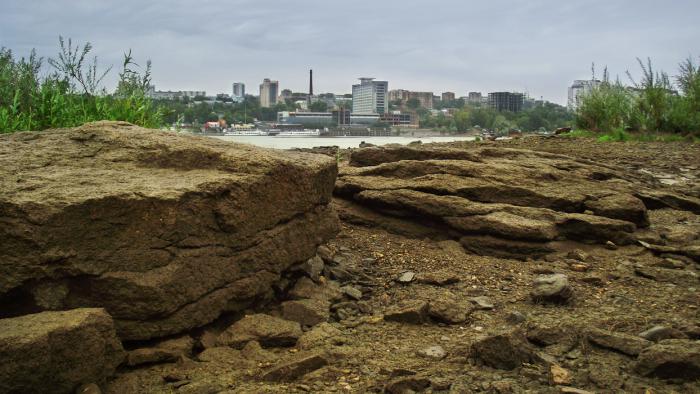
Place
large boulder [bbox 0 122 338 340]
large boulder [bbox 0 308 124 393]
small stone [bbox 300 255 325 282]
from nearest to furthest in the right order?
1. large boulder [bbox 0 308 124 393]
2. large boulder [bbox 0 122 338 340]
3. small stone [bbox 300 255 325 282]

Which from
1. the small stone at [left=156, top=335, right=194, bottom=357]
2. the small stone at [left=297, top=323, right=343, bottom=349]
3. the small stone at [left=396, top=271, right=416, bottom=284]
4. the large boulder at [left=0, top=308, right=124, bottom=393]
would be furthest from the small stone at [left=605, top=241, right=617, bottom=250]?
the large boulder at [left=0, top=308, right=124, bottom=393]

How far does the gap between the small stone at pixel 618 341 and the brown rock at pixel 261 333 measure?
1981mm

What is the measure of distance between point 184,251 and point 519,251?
3568 mm

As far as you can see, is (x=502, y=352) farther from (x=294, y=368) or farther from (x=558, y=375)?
(x=294, y=368)

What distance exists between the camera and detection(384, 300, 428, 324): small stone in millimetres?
4703

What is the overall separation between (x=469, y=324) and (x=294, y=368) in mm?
1521

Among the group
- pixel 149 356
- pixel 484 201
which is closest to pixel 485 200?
pixel 484 201

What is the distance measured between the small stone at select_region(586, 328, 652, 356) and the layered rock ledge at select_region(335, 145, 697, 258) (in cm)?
220

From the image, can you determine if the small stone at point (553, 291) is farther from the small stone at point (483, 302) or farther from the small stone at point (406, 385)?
the small stone at point (406, 385)

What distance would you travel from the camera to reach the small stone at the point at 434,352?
411cm

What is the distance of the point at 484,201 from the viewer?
7262mm

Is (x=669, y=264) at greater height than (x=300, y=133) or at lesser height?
lesser

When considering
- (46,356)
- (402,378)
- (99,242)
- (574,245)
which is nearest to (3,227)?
(99,242)

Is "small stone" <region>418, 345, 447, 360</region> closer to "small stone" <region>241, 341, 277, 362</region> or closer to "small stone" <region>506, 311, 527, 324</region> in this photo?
"small stone" <region>506, 311, 527, 324</region>
